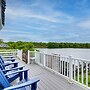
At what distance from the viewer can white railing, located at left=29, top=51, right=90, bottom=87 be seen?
5.35 meters

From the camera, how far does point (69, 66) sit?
6102mm

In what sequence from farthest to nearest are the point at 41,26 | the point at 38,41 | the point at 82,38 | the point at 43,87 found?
the point at 41,26
the point at 38,41
the point at 82,38
the point at 43,87

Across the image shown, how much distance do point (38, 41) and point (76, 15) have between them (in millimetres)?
5718

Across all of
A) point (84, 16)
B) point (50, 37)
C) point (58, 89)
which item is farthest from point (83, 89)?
point (84, 16)

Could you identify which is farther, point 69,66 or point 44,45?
point 44,45

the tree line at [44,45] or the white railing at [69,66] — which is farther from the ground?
the tree line at [44,45]

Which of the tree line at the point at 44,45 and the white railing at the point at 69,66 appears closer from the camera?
the white railing at the point at 69,66

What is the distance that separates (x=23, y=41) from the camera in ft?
67.4

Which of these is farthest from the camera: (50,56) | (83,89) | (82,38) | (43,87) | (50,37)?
(50,37)

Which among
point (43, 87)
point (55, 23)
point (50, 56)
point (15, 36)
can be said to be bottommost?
point (43, 87)

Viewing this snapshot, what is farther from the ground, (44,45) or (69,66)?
(44,45)

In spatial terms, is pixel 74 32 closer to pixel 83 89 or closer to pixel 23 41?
pixel 23 41

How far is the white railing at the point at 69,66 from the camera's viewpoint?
5353 millimetres

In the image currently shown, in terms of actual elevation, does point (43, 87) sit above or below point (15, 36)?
below
